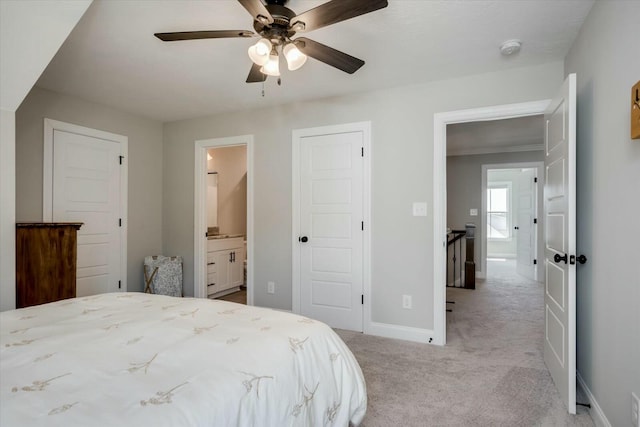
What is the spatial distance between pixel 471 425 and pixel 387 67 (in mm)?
2582

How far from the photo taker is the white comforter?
870 millimetres

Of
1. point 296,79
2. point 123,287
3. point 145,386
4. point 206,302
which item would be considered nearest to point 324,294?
point 206,302

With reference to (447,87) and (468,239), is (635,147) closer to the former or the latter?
(447,87)

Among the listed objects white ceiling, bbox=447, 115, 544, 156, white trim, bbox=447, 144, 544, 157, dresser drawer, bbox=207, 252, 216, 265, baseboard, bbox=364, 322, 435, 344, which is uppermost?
white ceiling, bbox=447, 115, 544, 156

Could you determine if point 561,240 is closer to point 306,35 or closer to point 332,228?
point 332,228

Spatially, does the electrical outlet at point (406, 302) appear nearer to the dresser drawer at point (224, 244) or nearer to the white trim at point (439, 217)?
the white trim at point (439, 217)

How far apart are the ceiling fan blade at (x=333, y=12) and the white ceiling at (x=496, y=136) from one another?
→ 10.5ft

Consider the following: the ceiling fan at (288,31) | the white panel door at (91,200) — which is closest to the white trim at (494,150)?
the ceiling fan at (288,31)

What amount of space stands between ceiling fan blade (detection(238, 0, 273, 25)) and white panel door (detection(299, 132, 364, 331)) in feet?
5.95

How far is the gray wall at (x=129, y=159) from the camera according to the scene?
3105 mm

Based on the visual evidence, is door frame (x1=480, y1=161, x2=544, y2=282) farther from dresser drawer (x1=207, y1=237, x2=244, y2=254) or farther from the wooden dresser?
the wooden dresser

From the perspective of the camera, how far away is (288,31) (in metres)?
1.77

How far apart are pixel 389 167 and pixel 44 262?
3002 millimetres

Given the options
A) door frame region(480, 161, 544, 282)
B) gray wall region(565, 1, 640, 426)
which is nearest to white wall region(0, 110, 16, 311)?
gray wall region(565, 1, 640, 426)
